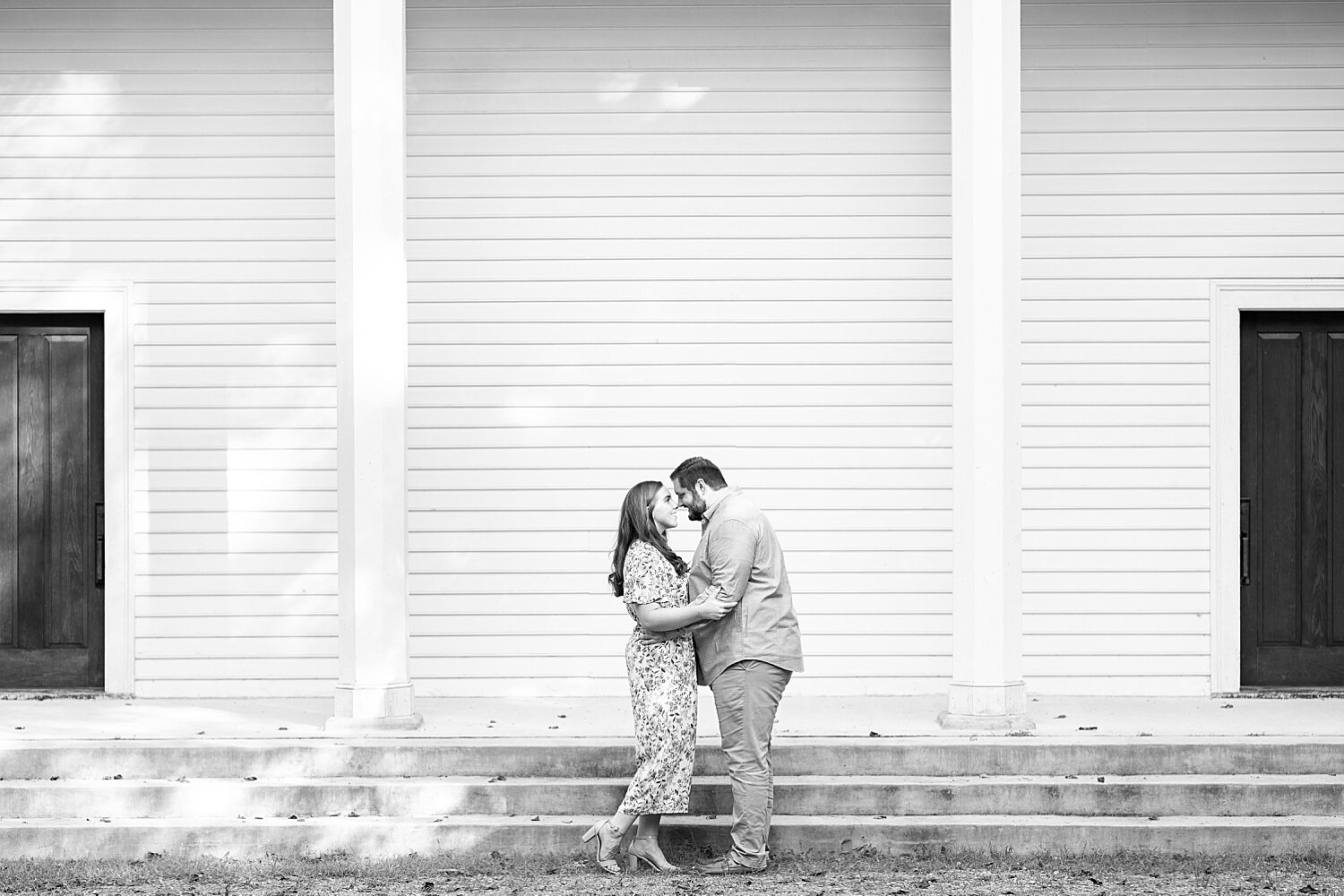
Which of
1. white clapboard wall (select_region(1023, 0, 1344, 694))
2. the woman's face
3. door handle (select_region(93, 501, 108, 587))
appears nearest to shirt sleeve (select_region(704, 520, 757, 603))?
the woman's face

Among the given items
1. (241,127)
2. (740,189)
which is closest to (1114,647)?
(740,189)

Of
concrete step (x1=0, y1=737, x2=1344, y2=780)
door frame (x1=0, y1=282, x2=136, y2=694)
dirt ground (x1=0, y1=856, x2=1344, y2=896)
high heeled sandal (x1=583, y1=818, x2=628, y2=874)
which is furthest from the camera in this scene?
door frame (x1=0, y1=282, x2=136, y2=694)

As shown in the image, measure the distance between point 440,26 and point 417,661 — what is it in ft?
12.8

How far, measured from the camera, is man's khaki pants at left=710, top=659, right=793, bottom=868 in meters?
6.11

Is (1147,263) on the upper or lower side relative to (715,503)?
upper

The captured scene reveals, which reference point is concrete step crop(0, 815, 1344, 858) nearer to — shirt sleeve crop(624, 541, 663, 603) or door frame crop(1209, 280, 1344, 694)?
shirt sleeve crop(624, 541, 663, 603)

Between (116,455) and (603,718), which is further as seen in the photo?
(116,455)

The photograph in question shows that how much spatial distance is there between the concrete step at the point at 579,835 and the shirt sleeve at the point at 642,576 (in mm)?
1140

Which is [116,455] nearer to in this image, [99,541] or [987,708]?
[99,541]

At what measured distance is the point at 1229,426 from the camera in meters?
8.80

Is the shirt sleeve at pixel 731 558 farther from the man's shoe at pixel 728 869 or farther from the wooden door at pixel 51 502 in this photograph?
the wooden door at pixel 51 502

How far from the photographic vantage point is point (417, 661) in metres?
8.87

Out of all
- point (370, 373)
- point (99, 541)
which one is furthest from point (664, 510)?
point (99, 541)

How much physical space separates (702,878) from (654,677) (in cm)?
86
